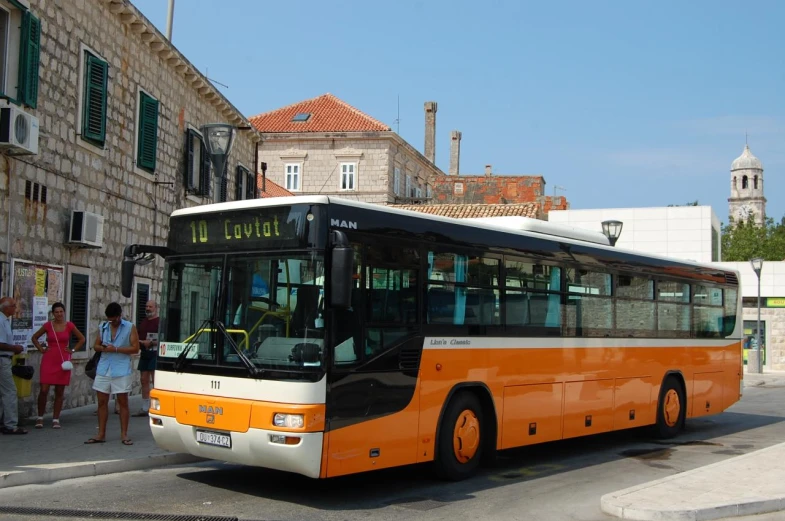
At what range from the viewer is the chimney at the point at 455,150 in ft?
249

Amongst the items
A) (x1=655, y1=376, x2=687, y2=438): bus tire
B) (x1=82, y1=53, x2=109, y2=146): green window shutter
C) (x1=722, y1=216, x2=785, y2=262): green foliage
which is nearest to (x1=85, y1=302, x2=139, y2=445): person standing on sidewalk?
(x1=82, y1=53, x2=109, y2=146): green window shutter

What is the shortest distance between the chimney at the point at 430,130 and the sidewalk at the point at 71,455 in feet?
195

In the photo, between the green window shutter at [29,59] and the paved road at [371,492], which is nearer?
the paved road at [371,492]

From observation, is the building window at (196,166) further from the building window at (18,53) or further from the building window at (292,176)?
the building window at (292,176)

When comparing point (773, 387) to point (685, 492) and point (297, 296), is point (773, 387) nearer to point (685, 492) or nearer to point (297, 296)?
point (685, 492)

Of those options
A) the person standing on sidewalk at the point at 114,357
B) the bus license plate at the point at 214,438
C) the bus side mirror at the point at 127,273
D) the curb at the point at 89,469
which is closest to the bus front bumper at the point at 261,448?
the bus license plate at the point at 214,438

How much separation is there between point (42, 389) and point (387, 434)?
6346mm

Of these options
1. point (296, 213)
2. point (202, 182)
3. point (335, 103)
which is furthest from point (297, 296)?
point (335, 103)

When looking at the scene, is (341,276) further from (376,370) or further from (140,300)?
(140,300)

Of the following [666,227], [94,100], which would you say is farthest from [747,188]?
[94,100]

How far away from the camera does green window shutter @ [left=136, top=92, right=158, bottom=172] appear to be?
17.6m

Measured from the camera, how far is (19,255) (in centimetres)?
1330

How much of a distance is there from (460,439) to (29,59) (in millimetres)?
8409

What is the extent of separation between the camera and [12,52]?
42.6 feet
